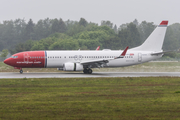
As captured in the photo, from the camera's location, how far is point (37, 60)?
36.7 metres

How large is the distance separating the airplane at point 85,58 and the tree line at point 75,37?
45083 millimetres

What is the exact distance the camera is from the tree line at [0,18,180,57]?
288 feet

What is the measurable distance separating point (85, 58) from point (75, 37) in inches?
3072

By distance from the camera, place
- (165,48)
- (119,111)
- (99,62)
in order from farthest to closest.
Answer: (165,48) < (99,62) < (119,111)

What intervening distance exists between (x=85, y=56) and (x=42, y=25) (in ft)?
414

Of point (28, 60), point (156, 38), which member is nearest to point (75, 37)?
point (156, 38)

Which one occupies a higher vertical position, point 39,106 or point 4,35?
point 4,35

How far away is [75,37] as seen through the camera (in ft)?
379

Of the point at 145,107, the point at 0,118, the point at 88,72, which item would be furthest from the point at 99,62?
the point at 0,118

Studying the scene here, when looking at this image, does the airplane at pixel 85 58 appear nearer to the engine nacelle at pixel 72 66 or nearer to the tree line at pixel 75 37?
the engine nacelle at pixel 72 66

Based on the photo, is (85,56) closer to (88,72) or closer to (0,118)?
(88,72)

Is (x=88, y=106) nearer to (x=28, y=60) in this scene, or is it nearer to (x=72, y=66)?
(x=72, y=66)

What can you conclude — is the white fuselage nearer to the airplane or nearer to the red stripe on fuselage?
the airplane

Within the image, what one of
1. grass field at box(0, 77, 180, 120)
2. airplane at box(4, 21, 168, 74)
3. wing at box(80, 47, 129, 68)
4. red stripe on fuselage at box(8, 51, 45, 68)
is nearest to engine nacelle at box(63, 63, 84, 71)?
airplane at box(4, 21, 168, 74)
